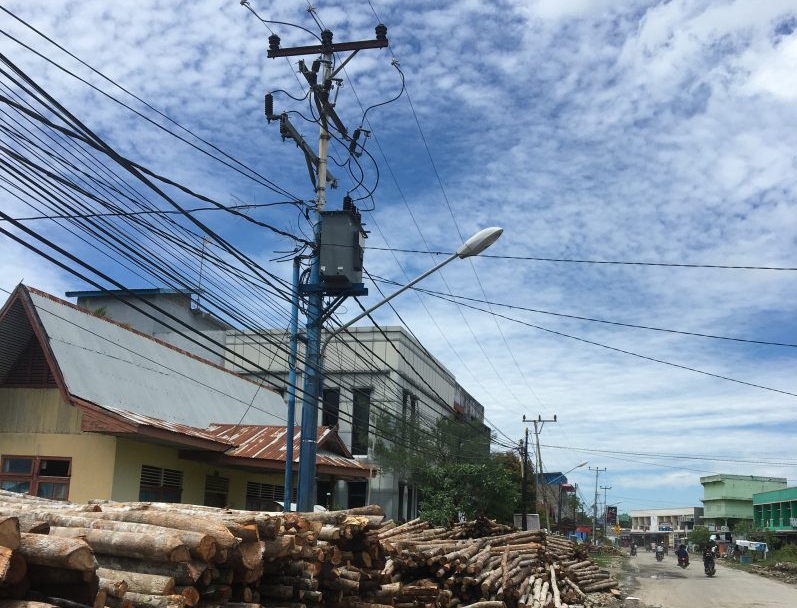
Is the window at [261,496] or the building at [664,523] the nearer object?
the window at [261,496]

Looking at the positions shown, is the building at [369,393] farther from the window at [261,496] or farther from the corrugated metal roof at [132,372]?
the corrugated metal roof at [132,372]

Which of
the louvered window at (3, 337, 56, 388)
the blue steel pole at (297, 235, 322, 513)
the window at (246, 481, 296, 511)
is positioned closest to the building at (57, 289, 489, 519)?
the window at (246, 481, 296, 511)

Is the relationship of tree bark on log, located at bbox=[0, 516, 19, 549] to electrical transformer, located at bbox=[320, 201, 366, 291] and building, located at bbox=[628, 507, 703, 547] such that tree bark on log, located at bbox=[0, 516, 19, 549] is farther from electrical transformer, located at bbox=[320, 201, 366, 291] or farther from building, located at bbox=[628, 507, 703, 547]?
building, located at bbox=[628, 507, 703, 547]

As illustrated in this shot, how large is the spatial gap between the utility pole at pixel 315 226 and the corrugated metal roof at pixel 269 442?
160 inches

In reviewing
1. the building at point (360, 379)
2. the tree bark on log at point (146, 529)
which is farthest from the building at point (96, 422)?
→ the building at point (360, 379)

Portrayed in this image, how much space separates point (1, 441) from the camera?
18250mm

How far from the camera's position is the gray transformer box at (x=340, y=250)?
16.6 metres

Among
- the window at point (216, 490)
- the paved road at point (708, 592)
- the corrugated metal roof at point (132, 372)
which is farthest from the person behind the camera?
the paved road at point (708, 592)

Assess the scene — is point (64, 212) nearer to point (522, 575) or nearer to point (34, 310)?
point (34, 310)

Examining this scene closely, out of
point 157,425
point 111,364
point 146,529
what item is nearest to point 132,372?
point 111,364

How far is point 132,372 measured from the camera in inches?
803

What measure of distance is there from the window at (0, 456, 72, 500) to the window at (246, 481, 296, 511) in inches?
287

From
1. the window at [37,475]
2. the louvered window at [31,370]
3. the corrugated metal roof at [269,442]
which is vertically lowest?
the window at [37,475]

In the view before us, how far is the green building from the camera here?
222ft
